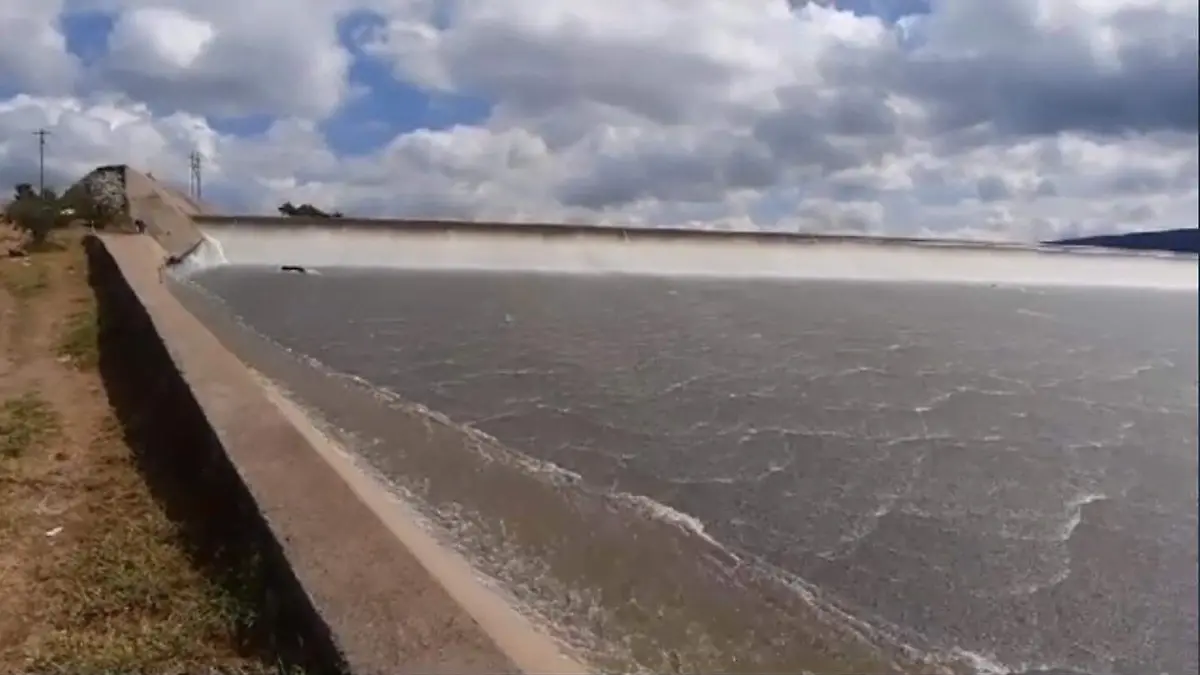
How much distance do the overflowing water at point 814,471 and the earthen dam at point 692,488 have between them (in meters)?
0.04

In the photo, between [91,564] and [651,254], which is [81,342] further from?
[651,254]

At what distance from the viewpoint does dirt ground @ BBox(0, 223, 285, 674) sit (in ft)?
12.4

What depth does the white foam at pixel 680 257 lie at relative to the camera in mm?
42219

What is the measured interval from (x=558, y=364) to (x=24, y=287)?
7.06m

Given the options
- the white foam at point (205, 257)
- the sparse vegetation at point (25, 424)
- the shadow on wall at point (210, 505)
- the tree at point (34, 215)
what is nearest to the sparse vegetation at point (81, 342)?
the shadow on wall at point (210, 505)

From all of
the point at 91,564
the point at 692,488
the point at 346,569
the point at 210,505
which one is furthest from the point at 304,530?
the point at 692,488

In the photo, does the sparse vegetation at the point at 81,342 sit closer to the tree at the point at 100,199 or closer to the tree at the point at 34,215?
the tree at the point at 34,215

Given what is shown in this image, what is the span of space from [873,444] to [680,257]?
39861 millimetres

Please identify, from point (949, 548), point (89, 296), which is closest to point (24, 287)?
point (89, 296)

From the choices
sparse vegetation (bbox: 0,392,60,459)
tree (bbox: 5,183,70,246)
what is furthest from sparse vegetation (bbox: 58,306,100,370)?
tree (bbox: 5,183,70,246)

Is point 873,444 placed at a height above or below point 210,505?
below

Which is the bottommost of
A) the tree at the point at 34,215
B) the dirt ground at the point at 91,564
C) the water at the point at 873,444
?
the water at the point at 873,444

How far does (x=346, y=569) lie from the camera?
4.31 metres

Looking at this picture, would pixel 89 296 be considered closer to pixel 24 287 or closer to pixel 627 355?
pixel 24 287
